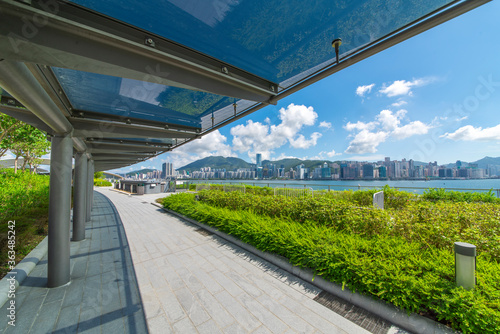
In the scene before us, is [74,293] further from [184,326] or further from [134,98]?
[134,98]

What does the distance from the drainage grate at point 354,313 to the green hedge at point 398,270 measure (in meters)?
0.26

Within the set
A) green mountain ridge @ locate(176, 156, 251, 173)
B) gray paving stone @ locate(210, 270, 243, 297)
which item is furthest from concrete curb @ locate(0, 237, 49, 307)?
green mountain ridge @ locate(176, 156, 251, 173)

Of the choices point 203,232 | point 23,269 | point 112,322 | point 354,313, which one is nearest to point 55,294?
point 23,269

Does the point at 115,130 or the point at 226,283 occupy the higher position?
the point at 115,130

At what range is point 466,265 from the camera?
237 cm

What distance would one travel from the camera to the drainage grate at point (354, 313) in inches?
96.0

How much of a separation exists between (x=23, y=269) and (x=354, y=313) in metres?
6.07

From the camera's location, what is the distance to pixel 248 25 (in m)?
2.07

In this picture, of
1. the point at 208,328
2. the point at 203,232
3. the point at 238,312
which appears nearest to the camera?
the point at 208,328

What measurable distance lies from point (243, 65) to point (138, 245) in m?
5.65

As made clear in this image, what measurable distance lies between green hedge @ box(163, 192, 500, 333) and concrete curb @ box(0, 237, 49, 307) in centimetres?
441

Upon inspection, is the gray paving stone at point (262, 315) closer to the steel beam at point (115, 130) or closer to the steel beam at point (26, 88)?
the steel beam at point (26, 88)

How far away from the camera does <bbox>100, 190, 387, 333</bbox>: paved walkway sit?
2.52m

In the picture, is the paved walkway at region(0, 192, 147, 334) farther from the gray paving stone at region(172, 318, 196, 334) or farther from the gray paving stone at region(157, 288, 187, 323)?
the gray paving stone at region(172, 318, 196, 334)
